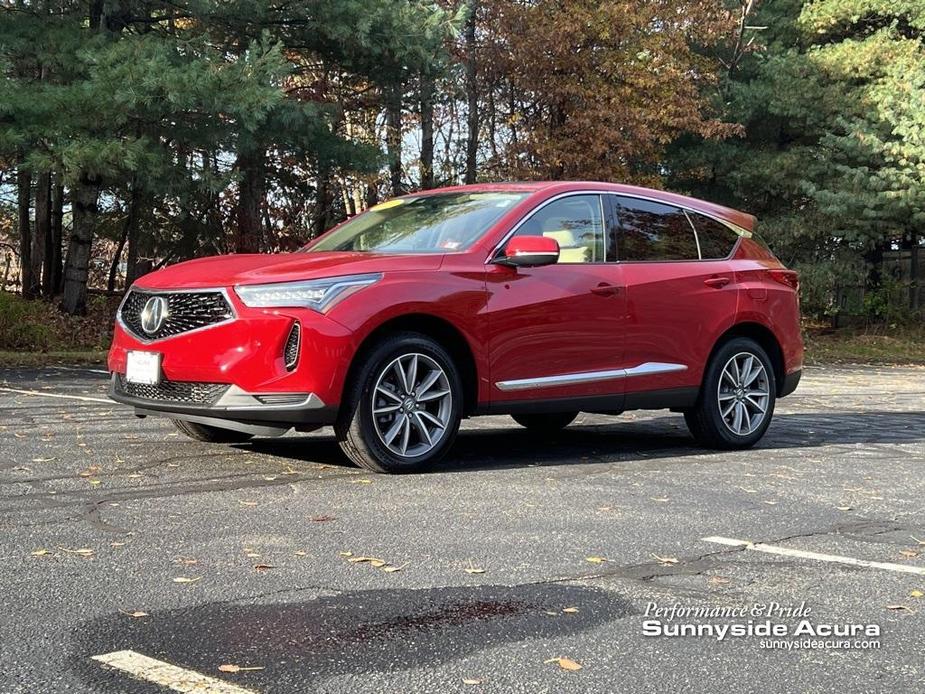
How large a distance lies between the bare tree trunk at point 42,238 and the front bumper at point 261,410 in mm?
18670

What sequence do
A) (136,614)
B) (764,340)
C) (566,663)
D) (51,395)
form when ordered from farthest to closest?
1. (51,395)
2. (764,340)
3. (136,614)
4. (566,663)

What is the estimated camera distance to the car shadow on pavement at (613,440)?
7762mm

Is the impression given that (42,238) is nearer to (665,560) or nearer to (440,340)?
(440,340)

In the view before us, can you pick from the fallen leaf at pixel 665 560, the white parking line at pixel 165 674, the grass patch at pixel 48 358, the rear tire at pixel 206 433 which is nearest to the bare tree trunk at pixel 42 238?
the grass patch at pixel 48 358

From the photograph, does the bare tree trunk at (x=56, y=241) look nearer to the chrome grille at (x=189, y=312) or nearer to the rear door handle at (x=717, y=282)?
the chrome grille at (x=189, y=312)

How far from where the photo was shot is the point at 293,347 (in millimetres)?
Answer: 6512

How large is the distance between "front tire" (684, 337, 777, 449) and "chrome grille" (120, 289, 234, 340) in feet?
11.8

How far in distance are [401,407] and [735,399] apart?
2938 millimetres

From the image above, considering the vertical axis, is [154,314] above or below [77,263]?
below

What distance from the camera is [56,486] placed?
6160 mm

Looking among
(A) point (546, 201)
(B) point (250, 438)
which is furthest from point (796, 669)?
(B) point (250, 438)

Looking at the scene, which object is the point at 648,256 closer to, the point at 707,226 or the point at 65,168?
the point at 707,226

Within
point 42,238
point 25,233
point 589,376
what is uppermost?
point 25,233

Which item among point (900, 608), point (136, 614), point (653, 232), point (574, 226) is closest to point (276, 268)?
point (574, 226)
